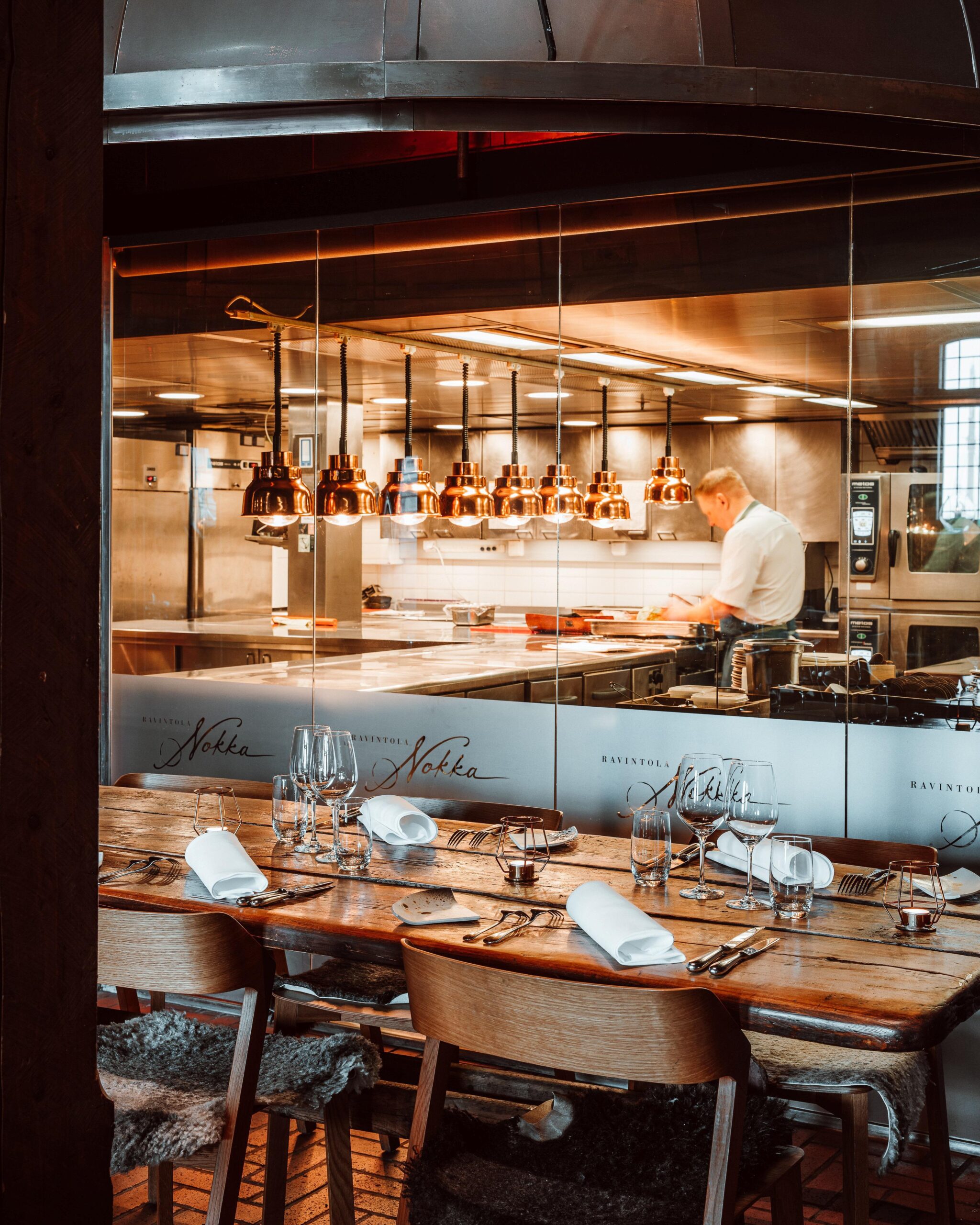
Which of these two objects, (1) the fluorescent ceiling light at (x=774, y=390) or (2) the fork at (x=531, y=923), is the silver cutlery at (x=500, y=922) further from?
(1) the fluorescent ceiling light at (x=774, y=390)

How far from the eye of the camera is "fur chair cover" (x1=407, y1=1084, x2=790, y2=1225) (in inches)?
78.2

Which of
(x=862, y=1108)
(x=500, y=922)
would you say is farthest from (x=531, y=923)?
(x=862, y=1108)

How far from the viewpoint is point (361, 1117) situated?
8.96 ft

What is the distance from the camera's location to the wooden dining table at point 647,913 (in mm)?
1955

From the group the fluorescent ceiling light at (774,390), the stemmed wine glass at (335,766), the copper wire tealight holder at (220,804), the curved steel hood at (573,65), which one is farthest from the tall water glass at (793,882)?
the fluorescent ceiling light at (774,390)

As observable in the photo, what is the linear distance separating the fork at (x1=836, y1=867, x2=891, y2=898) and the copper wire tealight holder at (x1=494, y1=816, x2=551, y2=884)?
659 mm

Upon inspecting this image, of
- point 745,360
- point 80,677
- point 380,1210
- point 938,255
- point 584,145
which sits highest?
point 584,145

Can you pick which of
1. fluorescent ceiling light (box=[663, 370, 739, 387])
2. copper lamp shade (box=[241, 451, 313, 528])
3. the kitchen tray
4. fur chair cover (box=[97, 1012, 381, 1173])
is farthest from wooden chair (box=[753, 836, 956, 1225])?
copper lamp shade (box=[241, 451, 313, 528])

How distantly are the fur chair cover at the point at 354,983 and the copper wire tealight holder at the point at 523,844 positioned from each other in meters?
0.39

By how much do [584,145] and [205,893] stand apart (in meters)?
3.13

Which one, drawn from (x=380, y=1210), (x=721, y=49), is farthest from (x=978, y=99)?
(x=380, y=1210)

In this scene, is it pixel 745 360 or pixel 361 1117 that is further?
pixel 745 360

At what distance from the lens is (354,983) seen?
3.16 metres

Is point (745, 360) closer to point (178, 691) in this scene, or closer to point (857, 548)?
point (857, 548)
